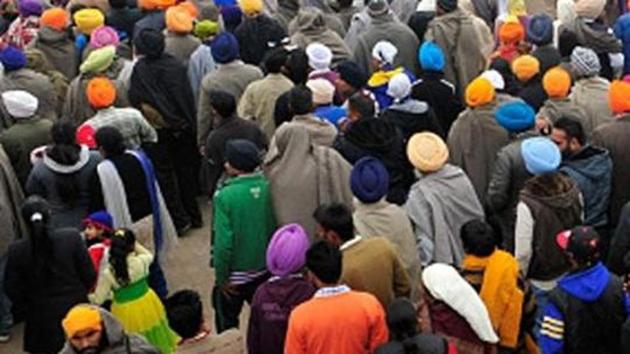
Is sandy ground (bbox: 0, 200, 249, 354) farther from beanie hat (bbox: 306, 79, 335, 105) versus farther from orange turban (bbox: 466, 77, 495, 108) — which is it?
orange turban (bbox: 466, 77, 495, 108)

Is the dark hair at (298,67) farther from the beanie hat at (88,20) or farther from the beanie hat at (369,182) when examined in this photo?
the beanie hat at (88,20)

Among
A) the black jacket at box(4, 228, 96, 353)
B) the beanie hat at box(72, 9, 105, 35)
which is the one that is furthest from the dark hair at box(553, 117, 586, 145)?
the beanie hat at box(72, 9, 105, 35)

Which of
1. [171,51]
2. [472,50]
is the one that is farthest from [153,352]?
[472,50]

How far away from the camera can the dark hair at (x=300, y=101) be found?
782cm

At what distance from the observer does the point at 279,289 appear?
5.94 m

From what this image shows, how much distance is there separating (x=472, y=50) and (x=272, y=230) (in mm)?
4316

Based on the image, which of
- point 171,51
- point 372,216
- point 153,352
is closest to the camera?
point 153,352

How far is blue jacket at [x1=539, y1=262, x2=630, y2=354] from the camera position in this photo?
5828 mm

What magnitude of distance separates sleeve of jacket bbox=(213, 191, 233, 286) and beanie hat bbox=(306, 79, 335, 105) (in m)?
1.84

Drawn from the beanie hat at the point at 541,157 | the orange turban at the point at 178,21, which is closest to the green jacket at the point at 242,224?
the beanie hat at the point at 541,157

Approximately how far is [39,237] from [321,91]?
9.35 feet

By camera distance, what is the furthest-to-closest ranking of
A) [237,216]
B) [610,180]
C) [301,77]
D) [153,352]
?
[301,77], [610,180], [237,216], [153,352]

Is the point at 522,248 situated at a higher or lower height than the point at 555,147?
lower

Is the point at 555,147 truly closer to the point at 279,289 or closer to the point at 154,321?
the point at 279,289
